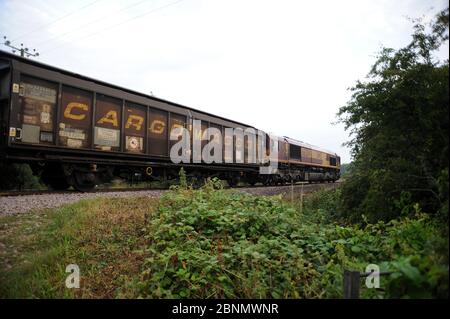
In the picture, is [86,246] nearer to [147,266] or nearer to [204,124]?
[147,266]

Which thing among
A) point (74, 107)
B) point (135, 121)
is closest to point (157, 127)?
point (135, 121)

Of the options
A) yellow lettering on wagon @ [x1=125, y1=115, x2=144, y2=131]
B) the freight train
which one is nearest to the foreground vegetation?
the freight train

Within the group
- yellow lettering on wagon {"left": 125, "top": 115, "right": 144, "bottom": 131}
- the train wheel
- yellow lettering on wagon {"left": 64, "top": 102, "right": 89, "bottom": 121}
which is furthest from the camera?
yellow lettering on wagon {"left": 125, "top": 115, "right": 144, "bottom": 131}

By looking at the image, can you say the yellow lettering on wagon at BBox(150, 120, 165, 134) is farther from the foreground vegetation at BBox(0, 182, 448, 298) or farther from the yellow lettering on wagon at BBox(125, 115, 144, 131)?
the foreground vegetation at BBox(0, 182, 448, 298)

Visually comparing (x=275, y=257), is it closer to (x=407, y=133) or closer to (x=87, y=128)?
(x=407, y=133)

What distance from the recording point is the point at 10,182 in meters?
12.0

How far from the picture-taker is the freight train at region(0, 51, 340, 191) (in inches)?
304

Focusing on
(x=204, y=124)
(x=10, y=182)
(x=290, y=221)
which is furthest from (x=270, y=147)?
(x=290, y=221)

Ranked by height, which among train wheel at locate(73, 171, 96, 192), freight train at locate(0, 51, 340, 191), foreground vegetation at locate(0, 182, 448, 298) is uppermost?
freight train at locate(0, 51, 340, 191)

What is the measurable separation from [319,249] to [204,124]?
11.2 meters

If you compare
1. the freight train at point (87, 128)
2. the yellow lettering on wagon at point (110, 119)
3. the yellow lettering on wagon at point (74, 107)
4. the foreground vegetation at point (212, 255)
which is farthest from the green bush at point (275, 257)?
the yellow lettering on wagon at point (110, 119)

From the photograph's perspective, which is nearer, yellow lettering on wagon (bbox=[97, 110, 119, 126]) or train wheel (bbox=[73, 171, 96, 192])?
train wheel (bbox=[73, 171, 96, 192])

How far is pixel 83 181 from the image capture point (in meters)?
9.46

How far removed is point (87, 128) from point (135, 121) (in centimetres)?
185
